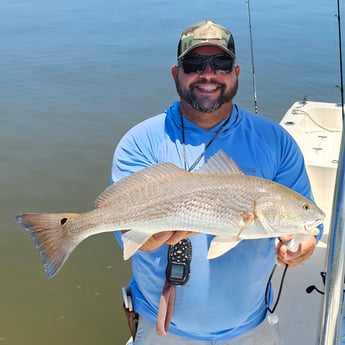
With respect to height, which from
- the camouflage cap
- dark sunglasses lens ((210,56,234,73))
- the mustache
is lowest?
the mustache

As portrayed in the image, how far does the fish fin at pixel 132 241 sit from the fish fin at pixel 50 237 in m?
0.25

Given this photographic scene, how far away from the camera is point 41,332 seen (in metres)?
4.89

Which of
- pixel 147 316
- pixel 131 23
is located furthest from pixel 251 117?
pixel 131 23

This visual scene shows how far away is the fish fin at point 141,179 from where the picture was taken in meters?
2.26

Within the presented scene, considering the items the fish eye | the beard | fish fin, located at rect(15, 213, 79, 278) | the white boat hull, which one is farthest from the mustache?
the white boat hull

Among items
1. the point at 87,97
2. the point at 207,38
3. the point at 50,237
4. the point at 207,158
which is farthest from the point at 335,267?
the point at 87,97

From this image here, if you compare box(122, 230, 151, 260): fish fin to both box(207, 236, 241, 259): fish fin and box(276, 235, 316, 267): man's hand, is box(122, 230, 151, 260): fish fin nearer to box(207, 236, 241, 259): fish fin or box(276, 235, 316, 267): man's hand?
box(207, 236, 241, 259): fish fin

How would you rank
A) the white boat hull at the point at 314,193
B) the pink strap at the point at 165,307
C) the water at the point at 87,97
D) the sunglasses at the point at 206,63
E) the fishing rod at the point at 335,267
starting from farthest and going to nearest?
the water at the point at 87,97, the white boat hull at the point at 314,193, the sunglasses at the point at 206,63, the pink strap at the point at 165,307, the fishing rod at the point at 335,267

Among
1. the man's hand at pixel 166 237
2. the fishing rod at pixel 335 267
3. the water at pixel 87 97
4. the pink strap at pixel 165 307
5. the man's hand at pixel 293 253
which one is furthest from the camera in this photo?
the water at pixel 87 97

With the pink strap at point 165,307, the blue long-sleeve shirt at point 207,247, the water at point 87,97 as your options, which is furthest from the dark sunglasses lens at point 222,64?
the water at point 87,97

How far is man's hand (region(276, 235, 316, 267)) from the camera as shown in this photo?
93.7 inches

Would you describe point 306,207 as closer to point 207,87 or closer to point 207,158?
point 207,158

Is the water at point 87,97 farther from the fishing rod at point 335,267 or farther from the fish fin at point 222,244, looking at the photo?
the fishing rod at point 335,267

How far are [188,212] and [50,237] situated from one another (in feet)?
2.12
